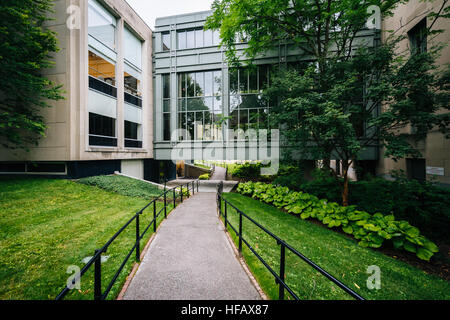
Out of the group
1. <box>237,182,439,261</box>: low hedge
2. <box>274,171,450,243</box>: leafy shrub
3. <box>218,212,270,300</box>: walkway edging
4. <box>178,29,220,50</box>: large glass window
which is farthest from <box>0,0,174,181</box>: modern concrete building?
<box>274,171,450,243</box>: leafy shrub

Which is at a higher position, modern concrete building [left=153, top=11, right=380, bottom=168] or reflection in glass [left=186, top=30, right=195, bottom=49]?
reflection in glass [left=186, top=30, right=195, bottom=49]

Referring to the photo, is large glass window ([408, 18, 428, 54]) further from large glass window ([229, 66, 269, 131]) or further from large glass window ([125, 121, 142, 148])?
large glass window ([125, 121, 142, 148])

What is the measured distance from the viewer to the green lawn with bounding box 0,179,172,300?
10.7 feet

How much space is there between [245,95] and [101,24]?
12.3 metres

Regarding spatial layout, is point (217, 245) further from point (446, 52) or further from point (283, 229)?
point (446, 52)

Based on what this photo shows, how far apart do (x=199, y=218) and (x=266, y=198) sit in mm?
5315

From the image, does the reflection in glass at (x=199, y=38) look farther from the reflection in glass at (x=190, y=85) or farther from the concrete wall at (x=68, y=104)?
the concrete wall at (x=68, y=104)

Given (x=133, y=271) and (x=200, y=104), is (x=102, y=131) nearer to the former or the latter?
(x=200, y=104)

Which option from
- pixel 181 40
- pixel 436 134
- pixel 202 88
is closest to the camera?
pixel 436 134

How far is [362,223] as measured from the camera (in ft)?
20.7

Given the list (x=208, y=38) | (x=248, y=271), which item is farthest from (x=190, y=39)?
(x=248, y=271)

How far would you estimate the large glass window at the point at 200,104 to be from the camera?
53.5 feet

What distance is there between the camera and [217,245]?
455cm

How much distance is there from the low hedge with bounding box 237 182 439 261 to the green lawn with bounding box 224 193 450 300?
44 centimetres
